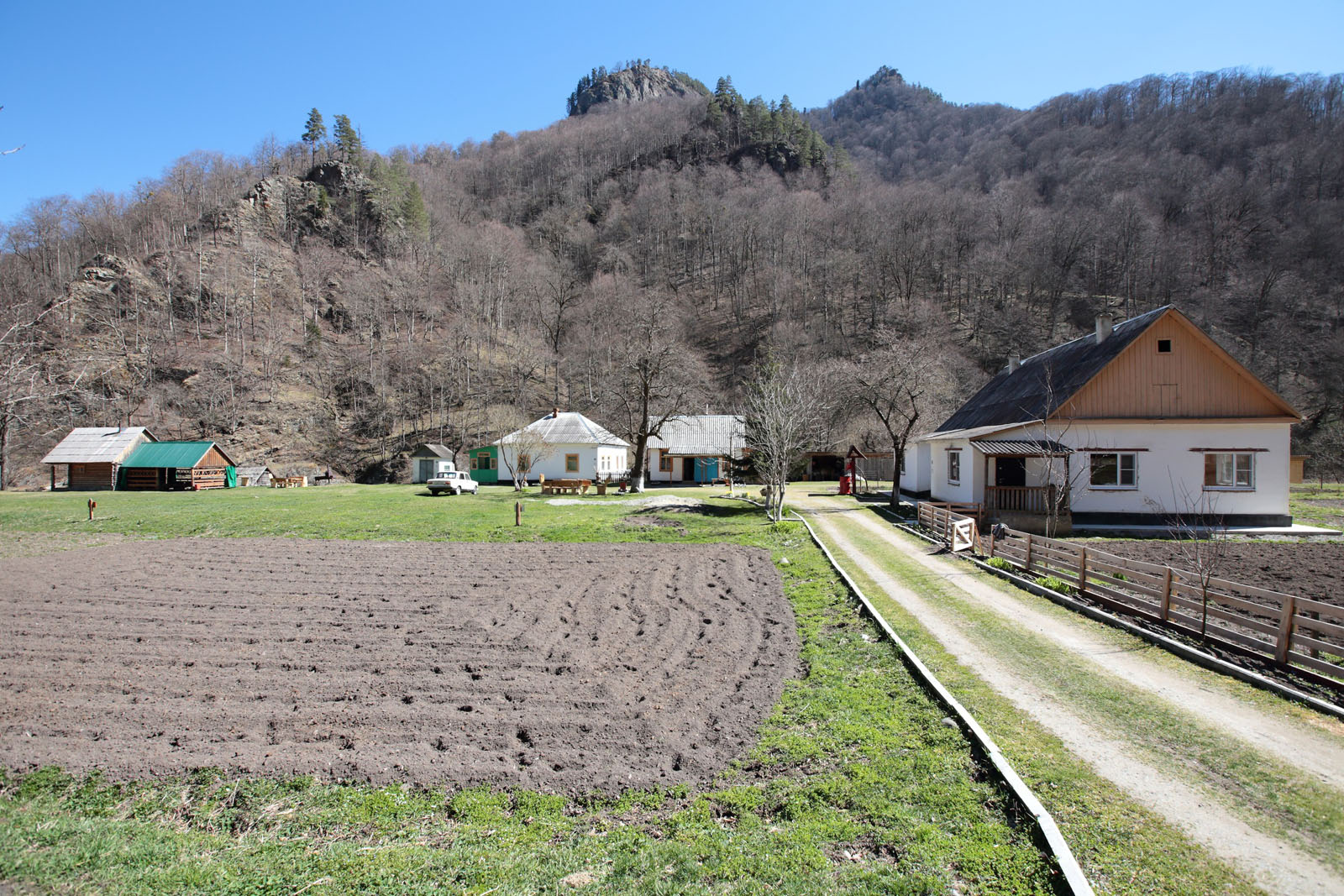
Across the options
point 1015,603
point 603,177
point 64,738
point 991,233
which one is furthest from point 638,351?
point 603,177

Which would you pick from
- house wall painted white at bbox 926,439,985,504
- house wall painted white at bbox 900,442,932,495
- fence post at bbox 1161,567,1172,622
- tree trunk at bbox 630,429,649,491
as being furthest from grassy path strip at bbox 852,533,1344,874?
tree trunk at bbox 630,429,649,491

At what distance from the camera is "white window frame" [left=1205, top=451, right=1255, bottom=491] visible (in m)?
21.2

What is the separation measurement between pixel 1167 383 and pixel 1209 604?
16.6 metres

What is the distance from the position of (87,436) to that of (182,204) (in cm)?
5786

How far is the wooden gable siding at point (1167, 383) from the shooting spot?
21391 millimetres

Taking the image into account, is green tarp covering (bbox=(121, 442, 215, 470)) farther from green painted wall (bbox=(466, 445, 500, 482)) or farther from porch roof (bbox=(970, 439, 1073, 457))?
porch roof (bbox=(970, 439, 1073, 457))

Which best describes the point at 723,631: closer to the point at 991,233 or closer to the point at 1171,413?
the point at 1171,413

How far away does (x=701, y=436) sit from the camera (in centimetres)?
4700

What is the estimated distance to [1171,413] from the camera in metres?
21.5

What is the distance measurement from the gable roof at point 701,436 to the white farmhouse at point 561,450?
444cm

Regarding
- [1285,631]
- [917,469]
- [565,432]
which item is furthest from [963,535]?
[565,432]

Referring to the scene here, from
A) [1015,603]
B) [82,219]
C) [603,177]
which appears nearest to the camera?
[1015,603]

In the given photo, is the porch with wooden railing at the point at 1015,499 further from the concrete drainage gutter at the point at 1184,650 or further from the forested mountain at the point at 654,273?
the forested mountain at the point at 654,273

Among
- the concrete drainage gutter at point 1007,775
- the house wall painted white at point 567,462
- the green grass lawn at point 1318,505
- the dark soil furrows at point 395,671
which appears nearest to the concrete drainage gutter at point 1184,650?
the concrete drainage gutter at point 1007,775
